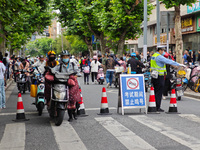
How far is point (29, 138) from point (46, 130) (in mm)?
833

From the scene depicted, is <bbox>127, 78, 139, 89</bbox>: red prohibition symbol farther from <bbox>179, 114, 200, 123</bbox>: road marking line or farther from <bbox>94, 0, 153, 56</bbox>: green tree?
<bbox>94, 0, 153, 56</bbox>: green tree

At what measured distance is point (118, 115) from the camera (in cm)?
1011

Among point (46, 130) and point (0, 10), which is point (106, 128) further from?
point (0, 10)

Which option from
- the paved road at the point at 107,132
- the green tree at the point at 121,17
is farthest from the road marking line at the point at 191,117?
the green tree at the point at 121,17

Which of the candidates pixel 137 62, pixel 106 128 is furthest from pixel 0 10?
pixel 137 62

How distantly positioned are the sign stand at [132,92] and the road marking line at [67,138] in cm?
202

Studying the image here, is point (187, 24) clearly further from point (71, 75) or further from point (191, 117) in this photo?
point (71, 75)

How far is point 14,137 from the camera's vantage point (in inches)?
296

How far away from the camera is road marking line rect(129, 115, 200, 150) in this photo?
6656mm

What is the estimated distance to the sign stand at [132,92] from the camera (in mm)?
10227

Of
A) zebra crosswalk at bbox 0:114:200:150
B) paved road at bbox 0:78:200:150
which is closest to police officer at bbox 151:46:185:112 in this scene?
paved road at bbox 0:78:200:150

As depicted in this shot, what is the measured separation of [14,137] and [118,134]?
6.67 ft

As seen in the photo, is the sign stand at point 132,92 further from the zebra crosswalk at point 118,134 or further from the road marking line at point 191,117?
the road marking line at point 191,117

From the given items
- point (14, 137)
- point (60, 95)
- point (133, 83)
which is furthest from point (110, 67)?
point (14, 137)
